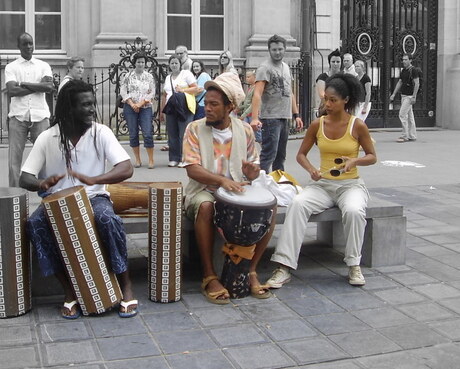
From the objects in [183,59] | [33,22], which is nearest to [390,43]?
[183,59]

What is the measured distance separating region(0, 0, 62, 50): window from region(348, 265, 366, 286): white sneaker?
1187cm

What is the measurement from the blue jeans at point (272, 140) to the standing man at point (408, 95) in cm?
728

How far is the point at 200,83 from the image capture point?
1281 centimetres

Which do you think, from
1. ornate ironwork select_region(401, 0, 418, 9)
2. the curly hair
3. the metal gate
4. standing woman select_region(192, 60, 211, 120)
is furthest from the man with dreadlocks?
ornate ironwork select_region(401, 0, 418, 9)

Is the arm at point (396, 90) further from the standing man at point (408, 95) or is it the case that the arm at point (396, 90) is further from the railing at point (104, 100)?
the railing at point (104, 100)

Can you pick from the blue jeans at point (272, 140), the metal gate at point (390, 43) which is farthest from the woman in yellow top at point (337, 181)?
the metal gate at point (390, 43)

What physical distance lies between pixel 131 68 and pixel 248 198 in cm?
1055

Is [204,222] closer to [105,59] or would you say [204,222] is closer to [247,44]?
[105,59]

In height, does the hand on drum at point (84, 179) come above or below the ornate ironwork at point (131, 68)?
below

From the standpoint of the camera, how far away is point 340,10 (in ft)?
60.3

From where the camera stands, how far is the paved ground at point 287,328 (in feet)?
15.2

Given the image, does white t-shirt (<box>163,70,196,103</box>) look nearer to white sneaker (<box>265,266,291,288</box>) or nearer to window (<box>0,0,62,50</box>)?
window (<box>0,0,62,50</box>)

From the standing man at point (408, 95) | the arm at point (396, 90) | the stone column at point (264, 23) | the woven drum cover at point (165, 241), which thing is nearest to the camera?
the woven drum cover at point (165, 241)

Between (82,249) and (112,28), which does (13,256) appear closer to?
(82,249)
